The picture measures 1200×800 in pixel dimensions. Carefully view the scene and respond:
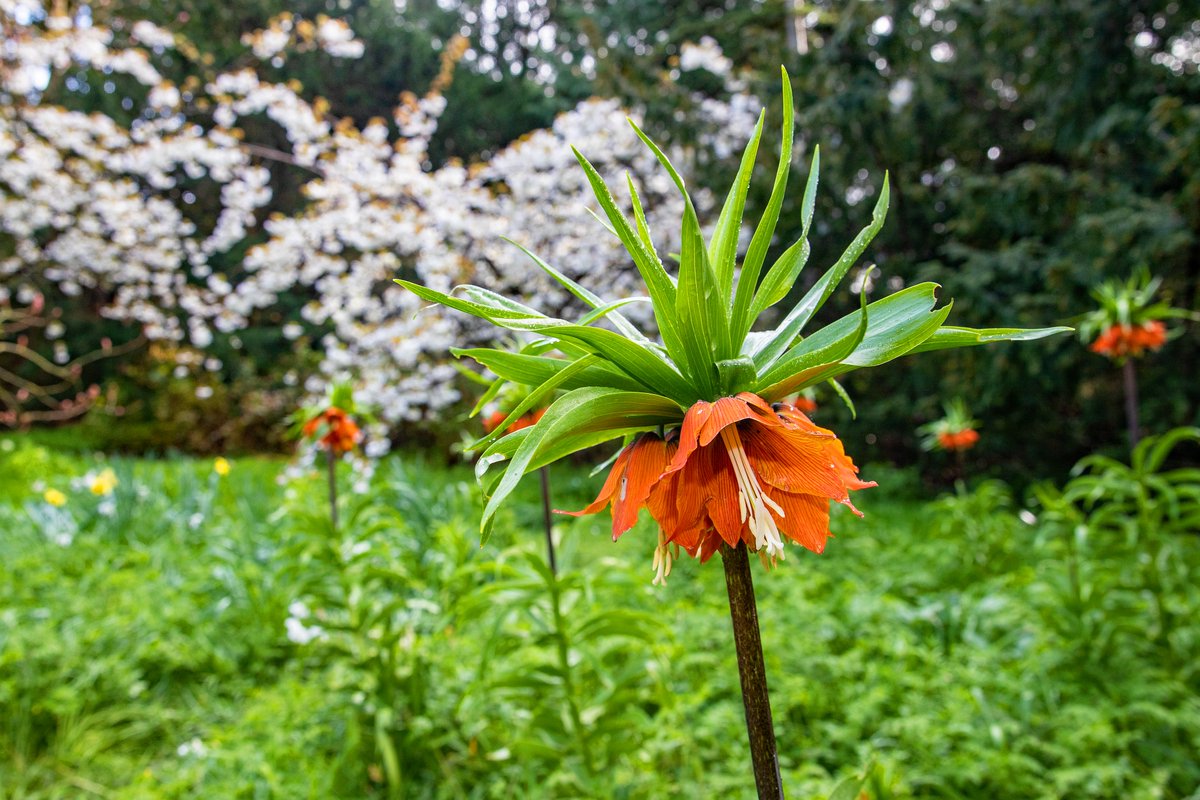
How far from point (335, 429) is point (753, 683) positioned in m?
1.89

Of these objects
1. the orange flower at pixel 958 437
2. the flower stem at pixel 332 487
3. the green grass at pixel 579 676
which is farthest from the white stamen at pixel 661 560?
the orange flower at pixel 958 437

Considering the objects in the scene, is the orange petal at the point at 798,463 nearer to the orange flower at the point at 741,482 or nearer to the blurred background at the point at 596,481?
the orange flower at the point at 741,482

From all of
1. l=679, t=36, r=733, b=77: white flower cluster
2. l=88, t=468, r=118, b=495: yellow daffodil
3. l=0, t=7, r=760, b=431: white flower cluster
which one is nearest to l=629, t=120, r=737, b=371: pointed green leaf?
l=88, t=468, r=118, b=495: yellow daffodil

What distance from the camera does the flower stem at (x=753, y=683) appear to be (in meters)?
0.50

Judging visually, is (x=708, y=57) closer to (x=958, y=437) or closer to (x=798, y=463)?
(x=958, y=437)

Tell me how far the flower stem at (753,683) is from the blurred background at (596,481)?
405 mm

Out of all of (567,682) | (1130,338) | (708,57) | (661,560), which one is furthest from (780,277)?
(708,57)

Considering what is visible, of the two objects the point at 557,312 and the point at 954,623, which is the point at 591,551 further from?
the point at 557,312

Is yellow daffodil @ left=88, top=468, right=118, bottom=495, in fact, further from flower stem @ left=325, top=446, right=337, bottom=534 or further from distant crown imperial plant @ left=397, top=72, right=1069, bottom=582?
distant crown imperial plant @ left=397, top=72, right=1069, bottom=582

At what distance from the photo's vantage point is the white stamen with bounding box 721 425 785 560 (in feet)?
1.71

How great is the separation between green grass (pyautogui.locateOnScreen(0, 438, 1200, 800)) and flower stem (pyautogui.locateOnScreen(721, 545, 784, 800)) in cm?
43

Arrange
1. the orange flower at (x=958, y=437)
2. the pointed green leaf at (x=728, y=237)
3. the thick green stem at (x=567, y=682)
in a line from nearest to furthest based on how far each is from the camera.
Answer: the pointed green leaf at (x=728, y=237)
the thick green stem at (x=567, y=682)
the orange flower at (x=958, y=437)

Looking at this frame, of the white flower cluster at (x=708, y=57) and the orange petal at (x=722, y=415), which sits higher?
the white flower cluster at (x=708, y=57)

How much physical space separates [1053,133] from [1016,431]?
6.70 feet
